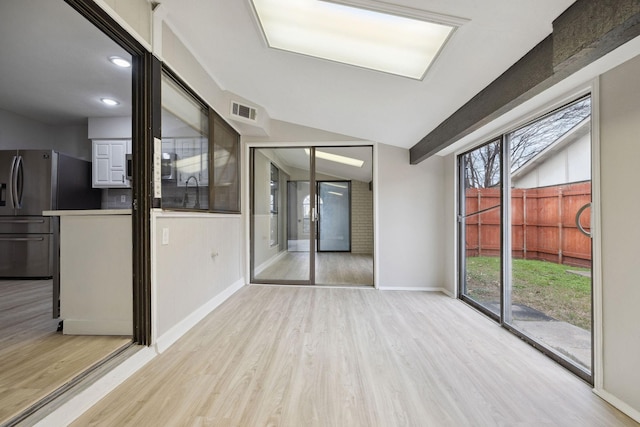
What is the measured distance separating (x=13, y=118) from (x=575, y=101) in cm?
675

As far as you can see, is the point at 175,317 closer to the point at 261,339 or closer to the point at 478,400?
the point at 261,339

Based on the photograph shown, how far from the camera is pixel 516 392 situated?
1586 millimetres

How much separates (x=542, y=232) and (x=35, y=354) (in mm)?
3813

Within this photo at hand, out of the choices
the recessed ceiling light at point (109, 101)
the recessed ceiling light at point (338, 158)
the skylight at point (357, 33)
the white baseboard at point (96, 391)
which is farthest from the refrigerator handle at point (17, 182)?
the skylight at point (357, 33)

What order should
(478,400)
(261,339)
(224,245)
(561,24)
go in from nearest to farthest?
1. (561,24)
2. (478,400)
3. (261,339)
4. (224,245)

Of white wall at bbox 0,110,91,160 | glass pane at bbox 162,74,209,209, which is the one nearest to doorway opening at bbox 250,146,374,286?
glass pane at bbox 162,74,209,209

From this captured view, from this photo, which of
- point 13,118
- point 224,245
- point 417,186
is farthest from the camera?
point 13,118

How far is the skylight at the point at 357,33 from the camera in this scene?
1668 millimetres

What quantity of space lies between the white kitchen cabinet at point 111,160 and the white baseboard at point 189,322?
251 cm

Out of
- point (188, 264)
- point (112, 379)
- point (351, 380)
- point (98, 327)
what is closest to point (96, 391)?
point (112, 379)

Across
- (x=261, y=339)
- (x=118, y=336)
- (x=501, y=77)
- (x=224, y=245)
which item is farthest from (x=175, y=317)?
(x=501, y=77)

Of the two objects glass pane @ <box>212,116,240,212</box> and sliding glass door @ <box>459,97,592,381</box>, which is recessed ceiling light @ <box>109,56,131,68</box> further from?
sliding glass door @ <box>459,97,592,381</box>

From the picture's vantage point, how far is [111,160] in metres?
4.24

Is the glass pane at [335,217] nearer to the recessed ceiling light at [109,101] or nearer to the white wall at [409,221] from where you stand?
the white wall at [409,221]
